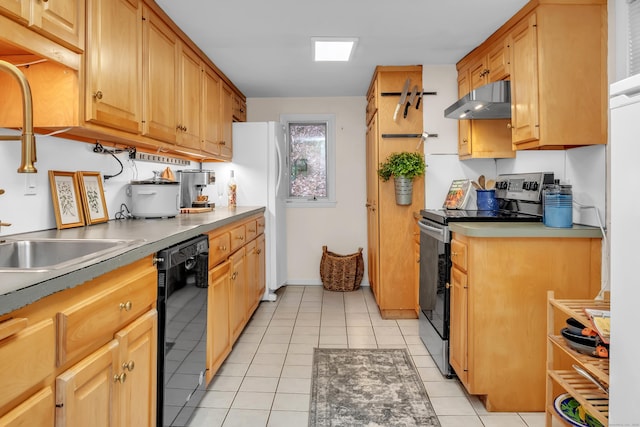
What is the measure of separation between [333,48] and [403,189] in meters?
1.25

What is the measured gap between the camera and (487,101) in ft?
8.58

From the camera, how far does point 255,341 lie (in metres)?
3.02

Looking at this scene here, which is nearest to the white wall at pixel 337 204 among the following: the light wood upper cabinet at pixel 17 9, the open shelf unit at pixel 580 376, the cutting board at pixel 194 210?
the cutting board at pixel 194 210

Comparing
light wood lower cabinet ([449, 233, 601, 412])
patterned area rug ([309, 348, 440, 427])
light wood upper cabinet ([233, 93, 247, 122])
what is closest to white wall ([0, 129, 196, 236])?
patterned area rug ([309, 348, 440, 427])

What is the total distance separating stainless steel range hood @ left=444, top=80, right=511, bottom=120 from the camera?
8.57 feet

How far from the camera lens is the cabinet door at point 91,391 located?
986 millimetres

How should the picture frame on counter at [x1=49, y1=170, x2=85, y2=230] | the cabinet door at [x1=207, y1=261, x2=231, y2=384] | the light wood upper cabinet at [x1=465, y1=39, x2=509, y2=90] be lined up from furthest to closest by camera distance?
1. the light wood upper cabinet at [x1=465, y1=39, x2=509, y2=90]
2. the cabinet door at [x1=207, y1=261, x2=231, y2=384]
3. the picture frame on counter at [x1=49, y1=170, x2=85, y2=230]

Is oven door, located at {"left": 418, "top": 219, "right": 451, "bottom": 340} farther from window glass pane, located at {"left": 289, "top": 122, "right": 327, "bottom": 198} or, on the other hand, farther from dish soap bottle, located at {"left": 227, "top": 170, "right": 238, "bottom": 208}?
window glass pane, located at {"left": 289, "top": 122, "right": 327, "bottom": 198}

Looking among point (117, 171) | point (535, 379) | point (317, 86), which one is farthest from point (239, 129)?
point (535, 379)

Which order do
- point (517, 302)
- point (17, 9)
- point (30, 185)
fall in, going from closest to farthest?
point (17, 9) → point (30, 185) → point (517, 302)

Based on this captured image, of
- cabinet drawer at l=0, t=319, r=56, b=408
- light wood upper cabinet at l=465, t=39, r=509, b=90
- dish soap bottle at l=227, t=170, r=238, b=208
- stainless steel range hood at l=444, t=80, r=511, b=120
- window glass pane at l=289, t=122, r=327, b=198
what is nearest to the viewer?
cabinet drawer at l=0, t=319, r=56, b=408

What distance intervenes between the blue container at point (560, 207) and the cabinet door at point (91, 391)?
2.08 meters

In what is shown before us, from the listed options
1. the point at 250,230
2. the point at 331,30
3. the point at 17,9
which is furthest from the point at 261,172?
the point at 17,9

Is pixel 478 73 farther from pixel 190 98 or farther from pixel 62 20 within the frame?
pixel 62 20
